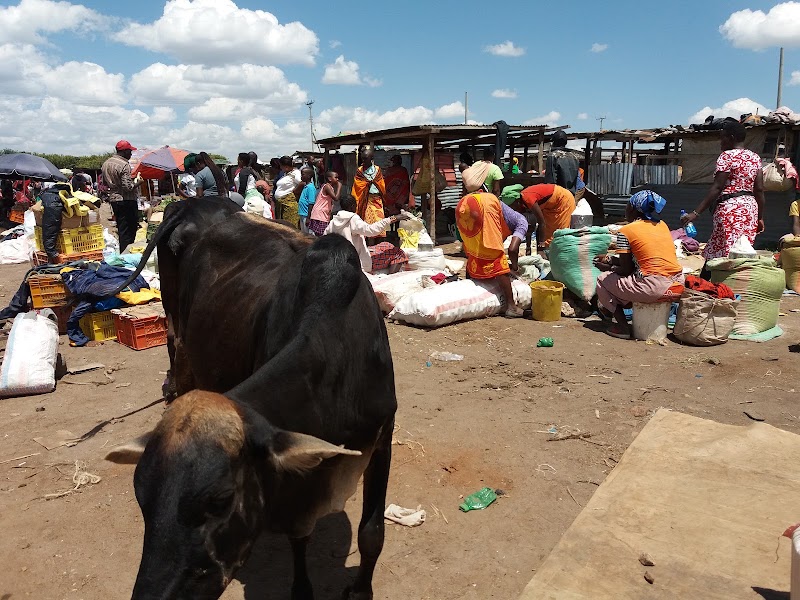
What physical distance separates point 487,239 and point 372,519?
508cm

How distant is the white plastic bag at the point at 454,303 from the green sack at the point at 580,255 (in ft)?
1.72

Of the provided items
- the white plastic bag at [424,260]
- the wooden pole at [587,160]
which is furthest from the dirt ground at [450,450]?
the wooden pole at [587,160]

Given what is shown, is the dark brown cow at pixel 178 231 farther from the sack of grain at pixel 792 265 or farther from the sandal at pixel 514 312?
the sack of grain at pixel 792 265

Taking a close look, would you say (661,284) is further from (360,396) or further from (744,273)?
(360,396)

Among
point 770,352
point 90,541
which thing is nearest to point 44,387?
point 90,541

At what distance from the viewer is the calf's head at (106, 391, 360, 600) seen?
5.00ft

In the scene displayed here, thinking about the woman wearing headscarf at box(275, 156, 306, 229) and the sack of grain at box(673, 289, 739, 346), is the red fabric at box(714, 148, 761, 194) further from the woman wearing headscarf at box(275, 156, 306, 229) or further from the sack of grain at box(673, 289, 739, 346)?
the woman wearing headscarf at box(275, 156, 306, 229)

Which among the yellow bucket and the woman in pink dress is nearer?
the yellow bucket

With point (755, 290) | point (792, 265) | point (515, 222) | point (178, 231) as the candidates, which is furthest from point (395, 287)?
point (792, 265)

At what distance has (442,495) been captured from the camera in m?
3.57

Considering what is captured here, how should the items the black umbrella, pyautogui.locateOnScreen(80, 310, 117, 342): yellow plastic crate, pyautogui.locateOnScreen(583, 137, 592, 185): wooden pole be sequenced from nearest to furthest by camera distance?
pyautogui.locateOnScreen(80, 310, 117, 342): yellow plastic crate, pyautogui.locateOnScreen(583, 137, 592, 185): wooden pole, the black umbrella

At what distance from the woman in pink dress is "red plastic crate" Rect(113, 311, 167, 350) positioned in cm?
376

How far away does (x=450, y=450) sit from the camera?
13.5ft

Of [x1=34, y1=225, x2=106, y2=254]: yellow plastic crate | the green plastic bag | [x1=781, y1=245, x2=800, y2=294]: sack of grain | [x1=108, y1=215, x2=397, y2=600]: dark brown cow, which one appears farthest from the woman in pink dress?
the green plastic bag
